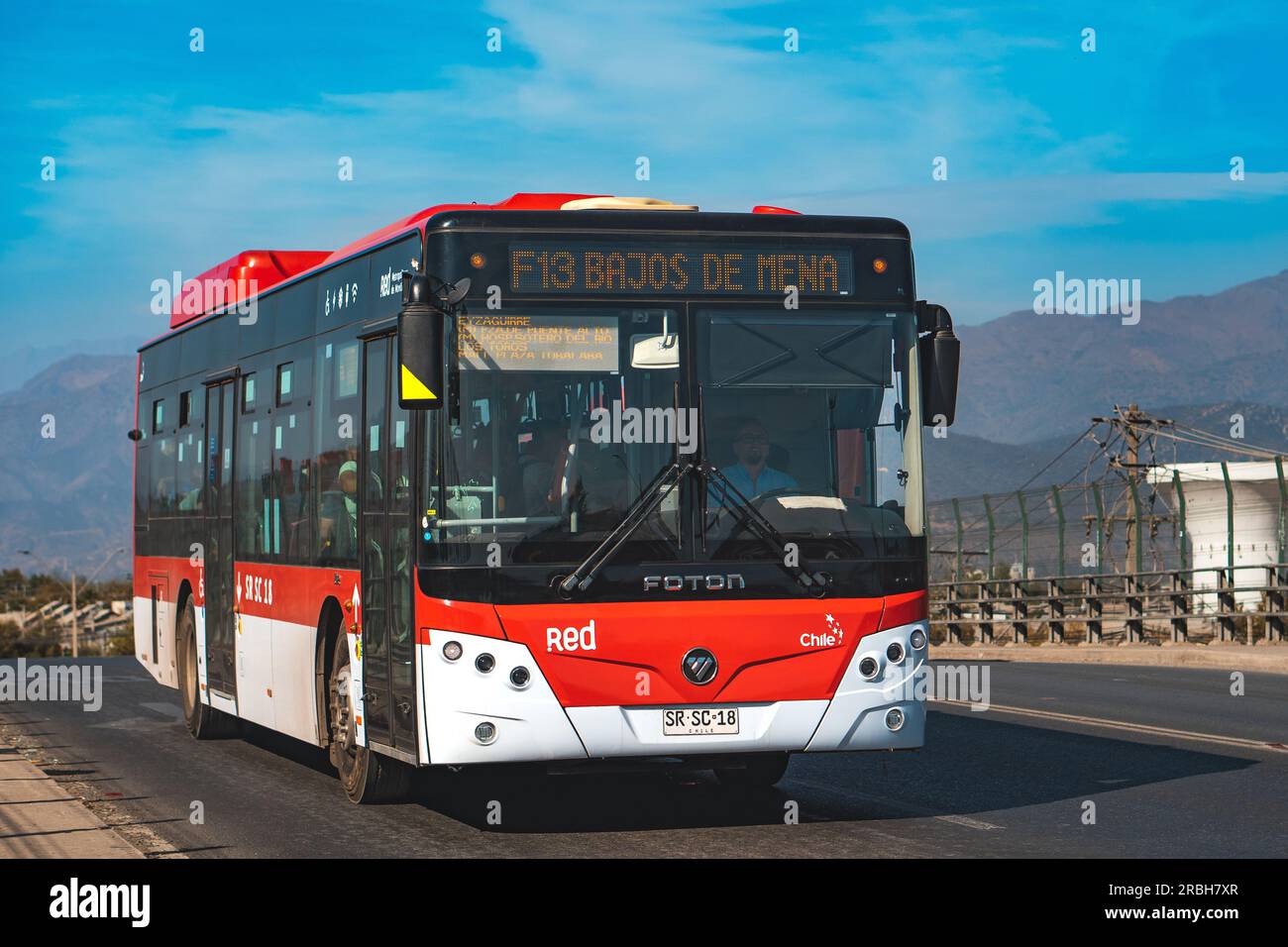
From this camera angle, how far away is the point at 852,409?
10.7 m

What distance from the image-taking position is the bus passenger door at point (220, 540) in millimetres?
15500

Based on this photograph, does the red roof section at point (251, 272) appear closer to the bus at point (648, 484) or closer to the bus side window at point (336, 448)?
the bus side window at point (336, 448)

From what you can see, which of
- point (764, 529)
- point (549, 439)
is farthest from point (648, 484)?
point (764, 529)

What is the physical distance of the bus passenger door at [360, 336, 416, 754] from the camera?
1073 cm

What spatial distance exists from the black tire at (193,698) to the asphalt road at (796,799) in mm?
167

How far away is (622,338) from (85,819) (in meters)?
4.24

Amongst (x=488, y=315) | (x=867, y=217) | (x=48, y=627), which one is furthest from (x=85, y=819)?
(x=48, y=627)

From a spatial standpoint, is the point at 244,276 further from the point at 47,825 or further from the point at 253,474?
the point at 47,825

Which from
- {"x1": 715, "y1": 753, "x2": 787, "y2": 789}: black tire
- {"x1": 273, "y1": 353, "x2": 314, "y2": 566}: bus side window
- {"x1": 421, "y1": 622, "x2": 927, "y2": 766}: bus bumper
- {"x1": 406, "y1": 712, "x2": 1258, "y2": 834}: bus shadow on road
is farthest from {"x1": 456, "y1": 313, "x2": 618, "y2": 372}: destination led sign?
{"x1": 715, "y1": 753, "x2": 787, "y2": 789}: black tire

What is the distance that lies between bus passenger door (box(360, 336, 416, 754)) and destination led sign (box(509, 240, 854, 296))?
1.15 meters

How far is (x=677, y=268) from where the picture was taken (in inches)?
420

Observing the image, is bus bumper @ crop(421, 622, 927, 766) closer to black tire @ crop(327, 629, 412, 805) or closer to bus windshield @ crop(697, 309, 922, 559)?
bus windshield @ crop(697, 309, 922, 559)

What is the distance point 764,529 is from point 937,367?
1.39 m
